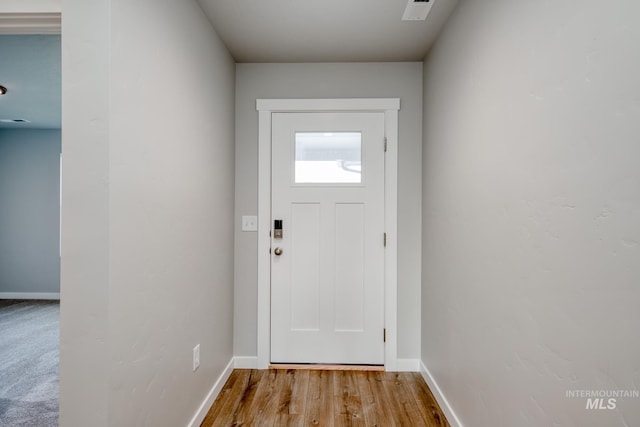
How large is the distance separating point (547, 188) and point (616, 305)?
407 millimetres

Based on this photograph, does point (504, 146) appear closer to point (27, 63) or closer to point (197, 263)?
point (197, 263)

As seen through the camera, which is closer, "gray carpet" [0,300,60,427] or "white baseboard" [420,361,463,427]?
"white baseboard" [420,361,463,427]

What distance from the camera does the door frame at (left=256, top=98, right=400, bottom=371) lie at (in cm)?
259

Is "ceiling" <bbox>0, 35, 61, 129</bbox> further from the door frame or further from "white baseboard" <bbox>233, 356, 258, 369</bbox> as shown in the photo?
"white baseboard" <bbox>233, 356, 258, 369</bbox>

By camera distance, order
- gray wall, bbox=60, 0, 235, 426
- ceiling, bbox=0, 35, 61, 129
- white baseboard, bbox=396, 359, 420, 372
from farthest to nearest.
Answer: white baseboard, bbox=396, 359, 420, 372
ceiling, bbox=0, 35, 61, 129
gray wall, bbox=60, 0, 235, 426

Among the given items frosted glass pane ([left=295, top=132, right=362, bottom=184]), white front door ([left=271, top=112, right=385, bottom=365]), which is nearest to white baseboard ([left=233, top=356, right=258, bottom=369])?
white front door ([left=271, top=112, right=385, bottom=365])

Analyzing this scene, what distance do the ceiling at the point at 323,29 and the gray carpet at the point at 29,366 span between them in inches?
104

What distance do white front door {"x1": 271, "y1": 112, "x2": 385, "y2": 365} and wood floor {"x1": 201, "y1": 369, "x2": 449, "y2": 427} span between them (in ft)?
0.68

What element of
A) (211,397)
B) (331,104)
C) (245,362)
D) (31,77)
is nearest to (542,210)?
(331,104)

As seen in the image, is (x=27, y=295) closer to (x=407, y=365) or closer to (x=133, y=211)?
(x=133, y=211)

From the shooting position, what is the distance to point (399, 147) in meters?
2.61

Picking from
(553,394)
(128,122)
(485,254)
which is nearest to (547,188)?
(485,254)

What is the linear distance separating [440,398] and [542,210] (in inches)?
60.8

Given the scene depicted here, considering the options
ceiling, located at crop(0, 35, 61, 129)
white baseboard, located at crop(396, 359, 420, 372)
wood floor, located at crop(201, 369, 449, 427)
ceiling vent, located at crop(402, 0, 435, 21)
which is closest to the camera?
ceiling vent, located at crop(402, 0, 435, 21)
